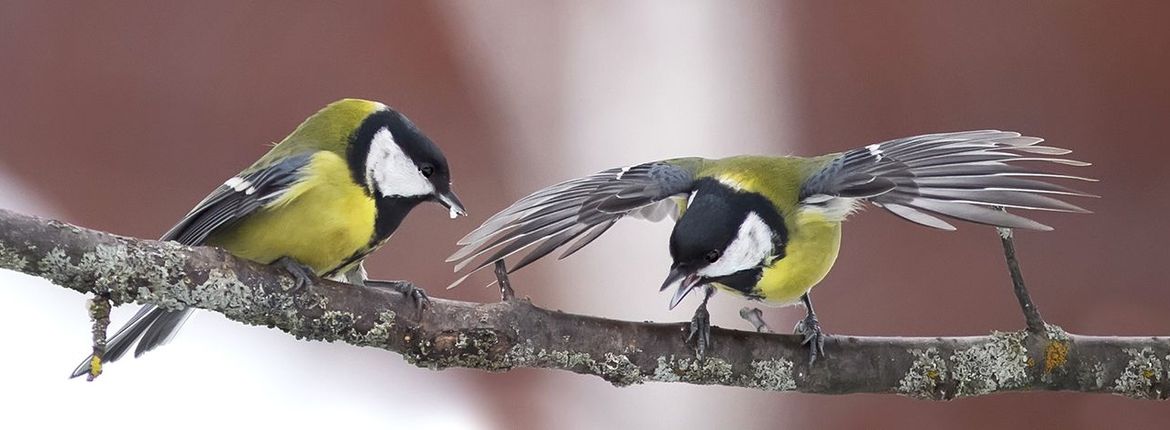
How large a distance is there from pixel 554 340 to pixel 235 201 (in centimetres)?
24

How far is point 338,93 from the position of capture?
4.08 ft

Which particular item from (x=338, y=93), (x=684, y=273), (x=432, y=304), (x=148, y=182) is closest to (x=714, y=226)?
(x=684, y=273)

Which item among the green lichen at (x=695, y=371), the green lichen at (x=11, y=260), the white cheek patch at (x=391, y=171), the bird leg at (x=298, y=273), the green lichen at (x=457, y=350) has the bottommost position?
the green lichen at (x=695, y=371)

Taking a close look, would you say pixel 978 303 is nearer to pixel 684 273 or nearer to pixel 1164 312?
pixel 1164 312

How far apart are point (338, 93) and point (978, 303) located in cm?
83

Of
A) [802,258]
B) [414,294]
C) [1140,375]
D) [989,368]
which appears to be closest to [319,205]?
[414,294]

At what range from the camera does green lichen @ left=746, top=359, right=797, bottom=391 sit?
0.70 metres

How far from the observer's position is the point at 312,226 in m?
0.71

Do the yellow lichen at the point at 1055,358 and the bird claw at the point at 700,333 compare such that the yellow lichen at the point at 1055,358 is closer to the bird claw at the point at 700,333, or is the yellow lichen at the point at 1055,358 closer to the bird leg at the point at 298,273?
the bird claw at the point at 700,333

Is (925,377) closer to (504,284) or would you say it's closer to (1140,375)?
(1140,375)

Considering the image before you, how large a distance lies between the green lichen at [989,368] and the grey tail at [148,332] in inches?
20.9

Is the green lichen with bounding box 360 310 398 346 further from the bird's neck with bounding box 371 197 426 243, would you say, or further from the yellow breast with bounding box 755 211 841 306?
the yellow breast with bounding box 755 211 841 306

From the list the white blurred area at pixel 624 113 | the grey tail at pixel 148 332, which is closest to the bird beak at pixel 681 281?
the grey tail at pixel 148 332

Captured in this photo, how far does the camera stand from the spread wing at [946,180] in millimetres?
603
